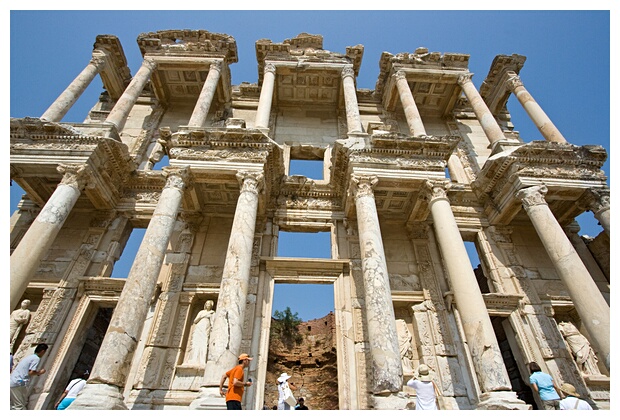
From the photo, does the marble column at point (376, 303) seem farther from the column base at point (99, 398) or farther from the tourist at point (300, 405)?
the column base at point (99, 398)

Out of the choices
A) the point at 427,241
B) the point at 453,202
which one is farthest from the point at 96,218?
the point at 453,202

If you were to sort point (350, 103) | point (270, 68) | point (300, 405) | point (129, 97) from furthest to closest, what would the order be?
point (270, 68), point (350, 103), point (129, 97), point (300, 405)

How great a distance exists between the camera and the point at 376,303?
27.8 ft

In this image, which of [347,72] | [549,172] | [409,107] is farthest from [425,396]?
[347,72]

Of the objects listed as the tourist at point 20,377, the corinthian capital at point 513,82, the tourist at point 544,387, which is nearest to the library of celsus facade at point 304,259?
the corinthian capital at point 513,82

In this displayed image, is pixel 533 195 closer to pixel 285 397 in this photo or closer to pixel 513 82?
pixel 513 82

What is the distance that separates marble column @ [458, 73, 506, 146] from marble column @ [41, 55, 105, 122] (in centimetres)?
1629

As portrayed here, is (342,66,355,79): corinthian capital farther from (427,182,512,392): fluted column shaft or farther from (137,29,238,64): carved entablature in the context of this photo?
(427,182,512,392): fluted column shaft

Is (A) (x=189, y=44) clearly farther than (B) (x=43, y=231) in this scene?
Yes

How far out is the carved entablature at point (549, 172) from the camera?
11.6 meters

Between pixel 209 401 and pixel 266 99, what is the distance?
36.5 ft

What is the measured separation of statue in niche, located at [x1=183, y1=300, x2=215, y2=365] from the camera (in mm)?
9852

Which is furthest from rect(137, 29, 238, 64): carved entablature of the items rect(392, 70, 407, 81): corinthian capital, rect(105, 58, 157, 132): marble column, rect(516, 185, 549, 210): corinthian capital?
rect(516, 185, 549, 210): corinthian capital

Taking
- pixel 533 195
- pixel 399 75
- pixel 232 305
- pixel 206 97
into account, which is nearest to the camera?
pixel 232 305
